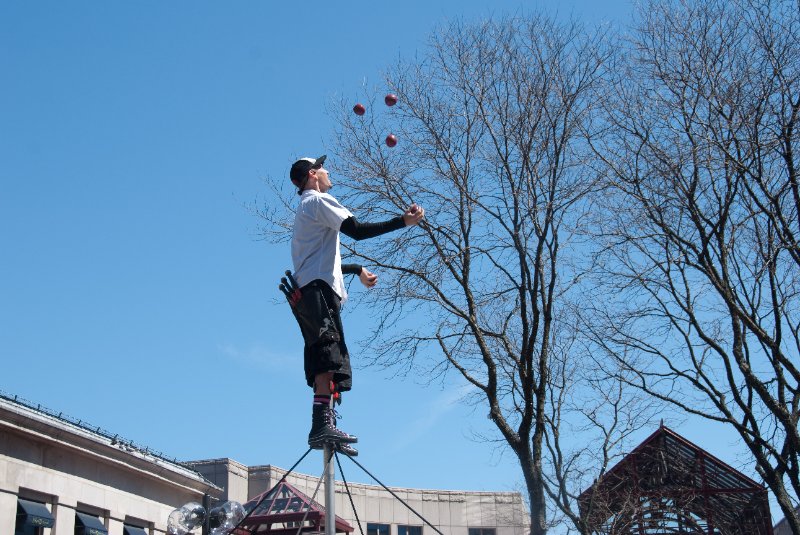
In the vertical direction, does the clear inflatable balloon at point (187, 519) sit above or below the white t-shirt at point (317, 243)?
below

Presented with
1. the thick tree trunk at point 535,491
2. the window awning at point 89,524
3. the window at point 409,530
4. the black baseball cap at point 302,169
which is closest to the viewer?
the black baseball cap at point 302,169

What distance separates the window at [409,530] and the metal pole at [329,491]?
3878cm

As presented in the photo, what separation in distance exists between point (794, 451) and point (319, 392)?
10339mm

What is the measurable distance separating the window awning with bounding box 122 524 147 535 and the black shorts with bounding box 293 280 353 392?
21774 mm

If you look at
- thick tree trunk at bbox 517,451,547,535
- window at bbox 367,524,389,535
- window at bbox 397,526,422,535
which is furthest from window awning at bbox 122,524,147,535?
window at bbox 397,526,422,535

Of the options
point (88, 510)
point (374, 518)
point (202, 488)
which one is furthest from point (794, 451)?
point (374, 518)

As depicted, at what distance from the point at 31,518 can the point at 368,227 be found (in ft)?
58.6

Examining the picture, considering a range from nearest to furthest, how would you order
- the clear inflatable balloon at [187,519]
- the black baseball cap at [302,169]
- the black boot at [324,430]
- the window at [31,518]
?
the black boot at [324,430] < the black baseball cap at [302,169] < the clear inflatable balloon at [187,519] < the window at [31,518]

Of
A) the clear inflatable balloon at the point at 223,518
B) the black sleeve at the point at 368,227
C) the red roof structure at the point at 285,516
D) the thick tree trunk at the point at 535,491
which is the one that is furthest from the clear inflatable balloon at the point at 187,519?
the black sleeve at the point at 368,227

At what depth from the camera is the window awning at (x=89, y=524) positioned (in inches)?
936

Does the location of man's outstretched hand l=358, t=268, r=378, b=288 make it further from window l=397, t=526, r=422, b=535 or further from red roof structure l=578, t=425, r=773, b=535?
window l=397, t=526, r=422, b=535

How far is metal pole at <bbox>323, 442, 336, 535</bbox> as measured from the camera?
637 centimetres

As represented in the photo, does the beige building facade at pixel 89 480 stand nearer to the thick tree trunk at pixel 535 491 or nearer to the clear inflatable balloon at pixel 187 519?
the clear inflatable balloon at pixel 187 519

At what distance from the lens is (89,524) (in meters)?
24.0
